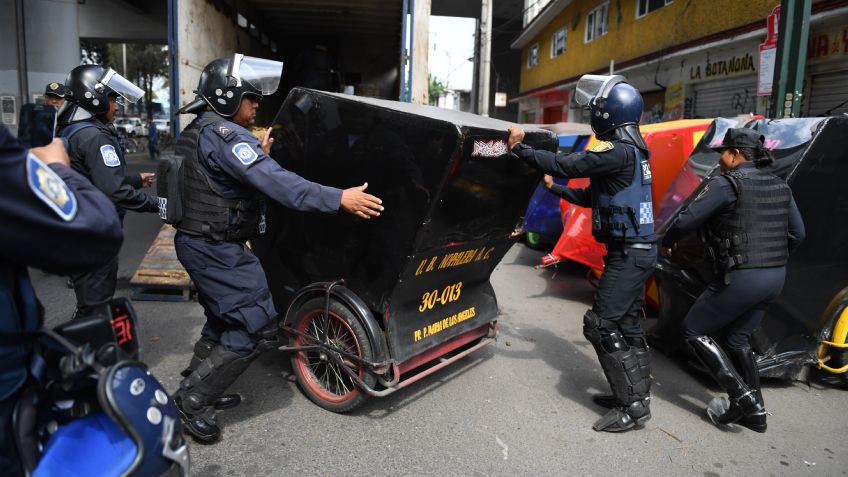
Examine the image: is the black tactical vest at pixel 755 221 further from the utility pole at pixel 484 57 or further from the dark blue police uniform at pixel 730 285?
the utility pole at pixel 484 57

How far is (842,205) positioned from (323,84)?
29.6 feet

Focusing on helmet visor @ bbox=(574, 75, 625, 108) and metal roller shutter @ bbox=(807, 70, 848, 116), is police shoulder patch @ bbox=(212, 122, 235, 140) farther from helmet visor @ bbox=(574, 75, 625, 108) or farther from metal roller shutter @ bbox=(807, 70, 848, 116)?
metal roller shutter @ bbox=(807, 70, 848, 116)

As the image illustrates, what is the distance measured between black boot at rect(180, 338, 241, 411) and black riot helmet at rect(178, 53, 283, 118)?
131 cm

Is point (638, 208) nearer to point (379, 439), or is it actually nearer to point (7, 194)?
point (379, 439)

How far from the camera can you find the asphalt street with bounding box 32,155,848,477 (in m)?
3.02

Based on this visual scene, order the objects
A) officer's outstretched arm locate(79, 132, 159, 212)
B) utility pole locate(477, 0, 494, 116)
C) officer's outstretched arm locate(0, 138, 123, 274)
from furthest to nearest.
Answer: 1. utility pole locate(477, 0, 494, 116)
2. officer's outstretched arm locate(79, 132, 159, 212)
3. officer's outstretched arm locate(0, 138, 123, 274)

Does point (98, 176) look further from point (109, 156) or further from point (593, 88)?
point (593, 88)

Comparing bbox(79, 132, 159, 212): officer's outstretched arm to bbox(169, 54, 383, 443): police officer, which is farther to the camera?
bbox(79, 132, 159, 212): officer's outstretched arm

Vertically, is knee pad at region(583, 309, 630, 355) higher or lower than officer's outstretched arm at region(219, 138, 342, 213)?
lower

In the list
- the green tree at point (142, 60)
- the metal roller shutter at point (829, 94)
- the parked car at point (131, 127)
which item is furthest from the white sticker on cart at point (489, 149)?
the green tree at point (142, 60)

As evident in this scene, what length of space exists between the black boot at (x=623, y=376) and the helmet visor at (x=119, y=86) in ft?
11.2

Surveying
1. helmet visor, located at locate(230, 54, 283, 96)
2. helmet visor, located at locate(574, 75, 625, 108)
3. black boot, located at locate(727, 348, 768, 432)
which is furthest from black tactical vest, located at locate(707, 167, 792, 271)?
helmet visor, located at locate(230, 54, 283, 96)

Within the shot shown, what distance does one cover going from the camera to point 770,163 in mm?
3354

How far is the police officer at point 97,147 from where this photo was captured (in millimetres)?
3500
